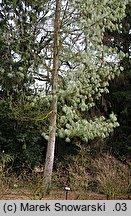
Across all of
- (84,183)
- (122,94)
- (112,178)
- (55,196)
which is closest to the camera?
(112,178)

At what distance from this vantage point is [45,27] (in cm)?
912

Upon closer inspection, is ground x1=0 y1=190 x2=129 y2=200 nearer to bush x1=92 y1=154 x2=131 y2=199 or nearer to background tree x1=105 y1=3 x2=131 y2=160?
bush x1=92 y1=154 x2=131 y2=199

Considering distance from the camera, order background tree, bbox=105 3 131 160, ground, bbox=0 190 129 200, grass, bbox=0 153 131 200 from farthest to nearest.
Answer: background tree, bbox=105 3 131 160, grass, bbox=0 153 131 200, ground, bbox=0 190 129 200

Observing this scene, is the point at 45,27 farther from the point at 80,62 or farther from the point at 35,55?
the point at 80,62

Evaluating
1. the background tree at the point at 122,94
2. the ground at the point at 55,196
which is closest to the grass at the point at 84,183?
the ground at the point at 55,196

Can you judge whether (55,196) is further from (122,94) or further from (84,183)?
(122,94)

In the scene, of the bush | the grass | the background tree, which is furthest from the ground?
the background tree

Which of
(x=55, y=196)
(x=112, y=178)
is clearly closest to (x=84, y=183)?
(x=112, y=178)

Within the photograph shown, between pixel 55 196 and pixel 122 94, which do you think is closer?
pixel 55 196

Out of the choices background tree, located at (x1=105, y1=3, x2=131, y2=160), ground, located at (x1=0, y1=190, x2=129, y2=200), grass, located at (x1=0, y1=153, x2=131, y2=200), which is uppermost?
background tree, located at (x1=105, y1=3, x2=131, y2=160)

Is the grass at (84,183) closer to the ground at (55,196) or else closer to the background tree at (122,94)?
the ground at (55,196)

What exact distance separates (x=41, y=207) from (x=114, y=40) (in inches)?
451

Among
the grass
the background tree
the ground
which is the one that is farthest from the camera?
the background tree

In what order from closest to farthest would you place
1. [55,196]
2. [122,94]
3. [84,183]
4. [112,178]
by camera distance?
1. [112,178]
2. [84,183]
3. [55,196]
4. [122,94]
